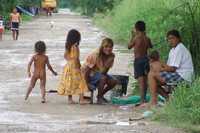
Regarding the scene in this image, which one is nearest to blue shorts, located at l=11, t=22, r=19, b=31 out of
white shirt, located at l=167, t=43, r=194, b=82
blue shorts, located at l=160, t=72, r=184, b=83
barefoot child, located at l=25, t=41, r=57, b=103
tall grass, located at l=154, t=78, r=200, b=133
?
barefoot child, located at l=25, t=41, r=57, b=103

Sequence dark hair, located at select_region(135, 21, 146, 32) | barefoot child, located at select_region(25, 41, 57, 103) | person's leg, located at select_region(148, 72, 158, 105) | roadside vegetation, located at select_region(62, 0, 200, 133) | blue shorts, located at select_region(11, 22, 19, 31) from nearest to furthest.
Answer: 1. roadside vegetation, located at select_region(62, 0, 200, 133)
2. person's leg, located at select_region(148, 72, 158, 105)
3. dark hair, located at select_region(135, 21, 146, 32)
4. barefoot child, located at select_region(25, 41, 57, 103)
5. blue shorts, located at select_region(11, 22, 19, 31)

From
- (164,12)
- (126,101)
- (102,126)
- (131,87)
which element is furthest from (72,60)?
(164,12)

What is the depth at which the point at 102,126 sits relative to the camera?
34.1ft

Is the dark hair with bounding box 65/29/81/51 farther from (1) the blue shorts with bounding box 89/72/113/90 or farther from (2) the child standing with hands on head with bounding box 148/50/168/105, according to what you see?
(2) the child standing with hands on head with bounding box 148/50/168/105

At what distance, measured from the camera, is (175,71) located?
12.5 meters

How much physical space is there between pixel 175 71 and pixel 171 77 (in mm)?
155

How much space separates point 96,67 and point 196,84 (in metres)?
2.65

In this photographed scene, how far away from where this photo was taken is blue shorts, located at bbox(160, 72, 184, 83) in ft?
40.7

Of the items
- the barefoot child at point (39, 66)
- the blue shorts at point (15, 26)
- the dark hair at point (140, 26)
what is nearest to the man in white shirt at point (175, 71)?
the dark hair at point (140, 26)

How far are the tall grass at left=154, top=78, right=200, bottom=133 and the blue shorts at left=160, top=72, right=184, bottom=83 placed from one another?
0.51 m

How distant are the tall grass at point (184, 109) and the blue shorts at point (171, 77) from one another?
514 mm

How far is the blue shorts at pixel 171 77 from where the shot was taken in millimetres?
12414

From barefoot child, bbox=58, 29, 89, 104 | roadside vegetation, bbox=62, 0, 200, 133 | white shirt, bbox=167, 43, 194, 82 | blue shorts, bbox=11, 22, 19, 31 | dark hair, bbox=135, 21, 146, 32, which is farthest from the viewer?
blue shorts, bbox=11, 22, 19, 31

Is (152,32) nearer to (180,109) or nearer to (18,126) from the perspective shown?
(180,109)
